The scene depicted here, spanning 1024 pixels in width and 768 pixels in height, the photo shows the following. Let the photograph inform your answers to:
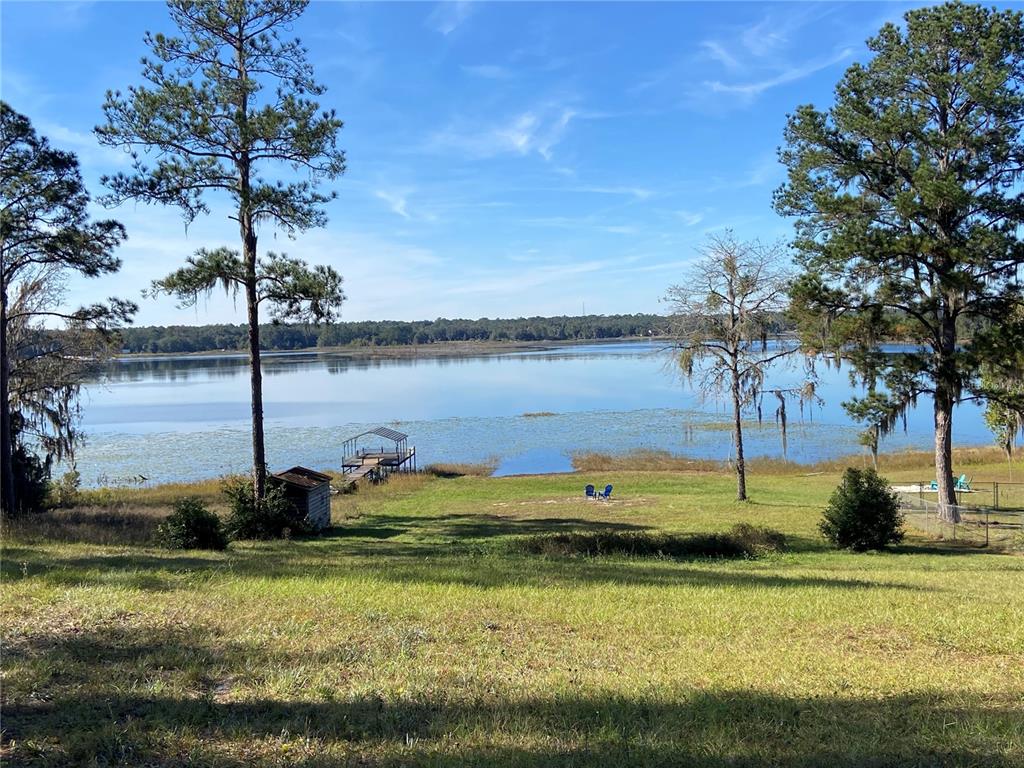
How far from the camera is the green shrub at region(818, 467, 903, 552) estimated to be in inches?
629

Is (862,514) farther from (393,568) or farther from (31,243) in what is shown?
(31,243)

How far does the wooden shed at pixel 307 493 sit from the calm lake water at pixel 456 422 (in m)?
13.9

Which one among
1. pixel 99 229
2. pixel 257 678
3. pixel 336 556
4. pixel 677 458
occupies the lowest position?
pixel 677 458

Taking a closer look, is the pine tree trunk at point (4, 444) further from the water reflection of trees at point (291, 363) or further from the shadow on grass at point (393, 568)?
the water reflection of trees at point (291, 363)

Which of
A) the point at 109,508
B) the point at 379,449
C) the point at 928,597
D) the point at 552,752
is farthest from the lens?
the point at 379,449

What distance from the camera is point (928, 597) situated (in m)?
8.71

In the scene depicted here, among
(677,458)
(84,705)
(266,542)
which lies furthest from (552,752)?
(677,458)

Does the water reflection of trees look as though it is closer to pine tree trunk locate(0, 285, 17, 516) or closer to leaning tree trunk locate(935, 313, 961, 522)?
pine tree trunk locate(0, 285, 17, 516)

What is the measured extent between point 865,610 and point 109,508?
21859 mm

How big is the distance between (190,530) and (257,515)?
405 cm

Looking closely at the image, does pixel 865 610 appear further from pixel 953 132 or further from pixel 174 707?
pixel 953 132

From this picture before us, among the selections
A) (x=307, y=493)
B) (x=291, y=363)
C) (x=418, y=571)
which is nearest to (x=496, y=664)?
(x=418, y=571)

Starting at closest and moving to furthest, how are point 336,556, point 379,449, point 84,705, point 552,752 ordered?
point 552,752 → point 84,705 → point 336,556 → point 379,449

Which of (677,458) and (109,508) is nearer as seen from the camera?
(109,508)
